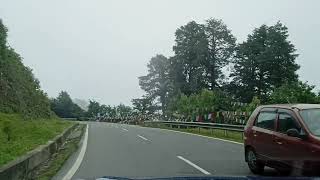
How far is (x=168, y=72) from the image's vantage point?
90.1 metres

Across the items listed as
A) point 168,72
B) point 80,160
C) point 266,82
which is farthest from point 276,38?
point 80,160

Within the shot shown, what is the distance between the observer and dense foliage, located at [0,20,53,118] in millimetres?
28750

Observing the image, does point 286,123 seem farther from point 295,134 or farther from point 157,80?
Result: point 157,80

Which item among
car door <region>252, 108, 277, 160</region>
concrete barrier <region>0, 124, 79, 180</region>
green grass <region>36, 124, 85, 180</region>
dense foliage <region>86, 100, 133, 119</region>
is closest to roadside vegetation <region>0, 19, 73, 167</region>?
green grass <region>36, 124, 85, 180</region>

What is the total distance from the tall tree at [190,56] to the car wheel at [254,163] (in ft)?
222

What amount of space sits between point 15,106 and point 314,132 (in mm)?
21356

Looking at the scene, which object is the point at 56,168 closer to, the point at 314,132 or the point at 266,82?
the point at 314,132

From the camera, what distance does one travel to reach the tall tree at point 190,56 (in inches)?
3174

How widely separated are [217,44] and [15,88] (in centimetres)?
5379

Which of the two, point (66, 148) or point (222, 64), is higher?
point (222, 64)

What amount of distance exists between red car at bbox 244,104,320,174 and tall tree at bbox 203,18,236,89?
68908 millimetres

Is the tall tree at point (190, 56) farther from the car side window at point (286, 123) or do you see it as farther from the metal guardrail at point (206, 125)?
the car side window at point (286, 123)

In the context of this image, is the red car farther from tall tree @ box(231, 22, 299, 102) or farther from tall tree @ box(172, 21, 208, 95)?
tall tree @ box(172, 21, 208, 95)

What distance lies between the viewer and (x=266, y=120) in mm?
11977
